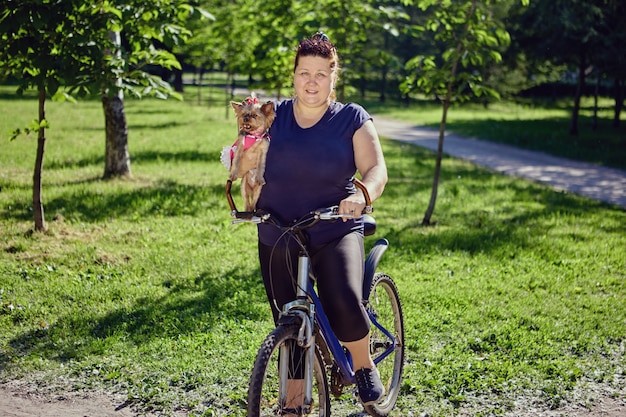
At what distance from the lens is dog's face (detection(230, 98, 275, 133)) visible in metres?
3.12

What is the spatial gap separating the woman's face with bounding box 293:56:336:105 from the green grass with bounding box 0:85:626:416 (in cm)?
202

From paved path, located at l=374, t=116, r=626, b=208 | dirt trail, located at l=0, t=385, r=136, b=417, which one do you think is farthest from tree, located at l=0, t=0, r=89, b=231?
paved path, located at l=374, t=116, r=626, b=208

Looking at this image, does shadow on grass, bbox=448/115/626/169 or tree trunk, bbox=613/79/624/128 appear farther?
tree trunk, bbox=613/79/624/128

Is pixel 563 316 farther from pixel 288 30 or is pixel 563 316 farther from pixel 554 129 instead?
pixel 554 129

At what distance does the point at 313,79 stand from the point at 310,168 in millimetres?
429

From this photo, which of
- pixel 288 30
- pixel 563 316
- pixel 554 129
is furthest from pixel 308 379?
pixel 554 129

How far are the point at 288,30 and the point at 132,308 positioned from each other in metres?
7.57

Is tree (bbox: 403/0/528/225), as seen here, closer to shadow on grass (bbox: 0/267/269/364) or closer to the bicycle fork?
shadow on grass (bbox: 0/267/269/364)

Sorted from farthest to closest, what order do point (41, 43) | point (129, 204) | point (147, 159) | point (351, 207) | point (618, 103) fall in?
point (618, 103) → point (147, 159) → point (129, 204) → point (41, 43) → point (351, 207)

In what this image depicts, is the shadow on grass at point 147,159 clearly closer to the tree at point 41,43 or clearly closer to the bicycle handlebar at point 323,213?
the tree at point 41,43

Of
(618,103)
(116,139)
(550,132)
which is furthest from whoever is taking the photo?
(618,103)

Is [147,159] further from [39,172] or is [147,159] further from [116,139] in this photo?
[39,172]

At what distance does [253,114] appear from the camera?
→ 3.12 meters

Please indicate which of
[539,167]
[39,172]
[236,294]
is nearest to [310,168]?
[236,294]
